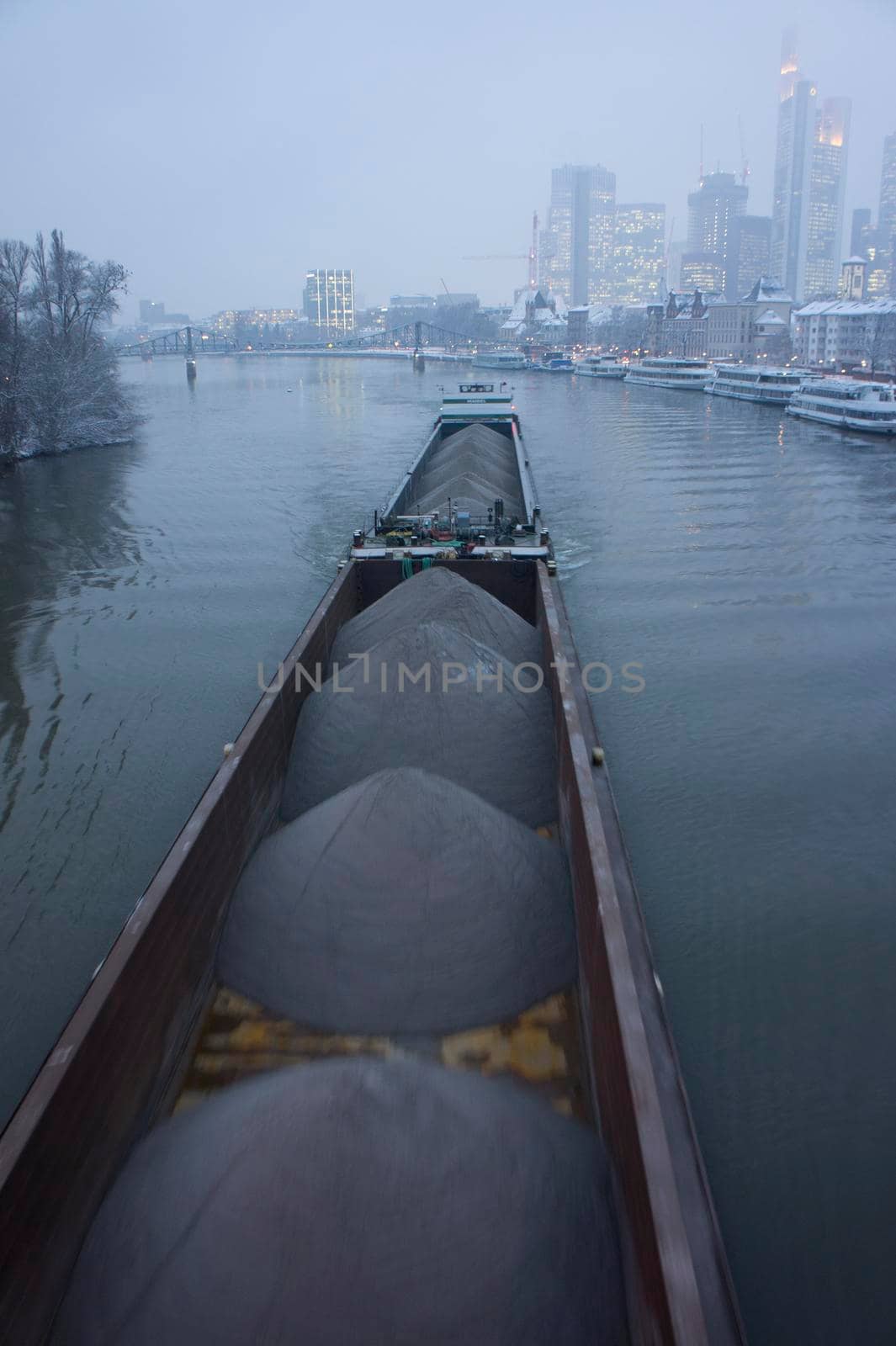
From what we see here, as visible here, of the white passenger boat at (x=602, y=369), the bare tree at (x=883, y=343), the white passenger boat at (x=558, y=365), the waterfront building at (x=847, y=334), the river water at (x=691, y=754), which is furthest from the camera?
the white passenger boat at (x=558, y=365)

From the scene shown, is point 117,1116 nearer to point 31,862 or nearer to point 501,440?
point 31,862

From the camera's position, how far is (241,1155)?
3.41 m

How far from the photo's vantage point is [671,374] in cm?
7162

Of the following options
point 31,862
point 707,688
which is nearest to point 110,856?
point 31,862

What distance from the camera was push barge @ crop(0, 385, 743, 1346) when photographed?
3164mm

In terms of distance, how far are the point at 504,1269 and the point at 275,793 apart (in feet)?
14.7

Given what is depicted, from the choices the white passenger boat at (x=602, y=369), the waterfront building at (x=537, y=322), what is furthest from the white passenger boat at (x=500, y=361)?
the waterfront building at (x=537, y=322)

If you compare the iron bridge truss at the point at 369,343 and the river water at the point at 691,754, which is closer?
the river water at the point at 691,754

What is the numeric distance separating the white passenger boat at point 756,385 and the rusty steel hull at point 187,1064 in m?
52.0

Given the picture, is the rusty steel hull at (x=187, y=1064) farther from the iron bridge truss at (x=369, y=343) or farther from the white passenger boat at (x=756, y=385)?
the iron bridge truss at (x=369, y=343)

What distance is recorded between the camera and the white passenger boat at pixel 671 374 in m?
67.1

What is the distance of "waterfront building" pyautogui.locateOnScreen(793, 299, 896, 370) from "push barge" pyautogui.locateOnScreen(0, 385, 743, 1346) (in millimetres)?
72415

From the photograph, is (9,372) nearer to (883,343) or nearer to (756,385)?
(756,385)

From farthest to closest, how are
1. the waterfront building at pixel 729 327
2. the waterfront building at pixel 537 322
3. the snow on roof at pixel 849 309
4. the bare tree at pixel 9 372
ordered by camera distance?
the waterfront building at pixel 537 322
the waterfront building at pixel 729 327
the snow on roof at pixel 849 309
the bare tree at pixel 9 372
